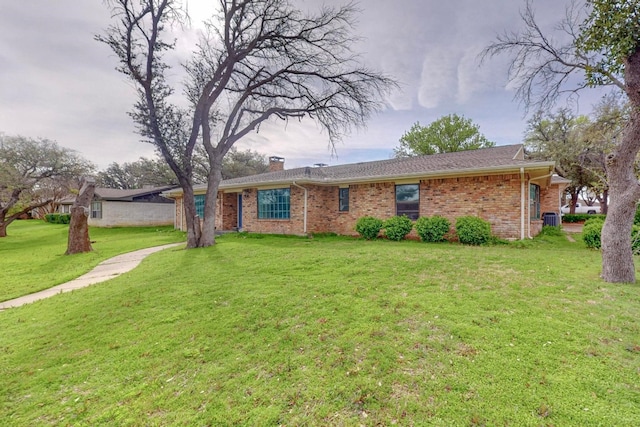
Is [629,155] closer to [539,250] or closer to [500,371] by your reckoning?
[539,250]

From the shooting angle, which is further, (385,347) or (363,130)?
(363,130)

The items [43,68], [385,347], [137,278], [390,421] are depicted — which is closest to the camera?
[390,421]

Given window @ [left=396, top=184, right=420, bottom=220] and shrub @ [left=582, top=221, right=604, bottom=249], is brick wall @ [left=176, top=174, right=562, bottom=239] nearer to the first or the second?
window @ [left=396, top=184, right=420, bottom=220]

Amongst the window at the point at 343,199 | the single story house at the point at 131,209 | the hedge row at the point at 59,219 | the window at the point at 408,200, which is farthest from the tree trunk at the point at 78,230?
the hedge row at the point at 59,219

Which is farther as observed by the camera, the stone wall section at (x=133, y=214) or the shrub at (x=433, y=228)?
the stone wall section at (x=133, y=214)

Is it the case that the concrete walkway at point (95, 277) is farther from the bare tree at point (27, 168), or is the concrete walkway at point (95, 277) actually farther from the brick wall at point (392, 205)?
the bare tree at point (27, 168)

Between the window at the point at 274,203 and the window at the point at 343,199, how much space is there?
97.1 inches

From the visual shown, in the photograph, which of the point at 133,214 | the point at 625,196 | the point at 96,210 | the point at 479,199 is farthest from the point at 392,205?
the point at 96,210

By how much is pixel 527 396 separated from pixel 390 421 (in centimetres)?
115

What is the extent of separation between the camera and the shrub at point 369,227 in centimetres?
1164

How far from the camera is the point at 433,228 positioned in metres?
10.5

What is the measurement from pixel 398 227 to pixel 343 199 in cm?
341

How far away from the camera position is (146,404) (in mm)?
2512

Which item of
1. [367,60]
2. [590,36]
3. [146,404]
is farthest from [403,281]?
[367,60]
